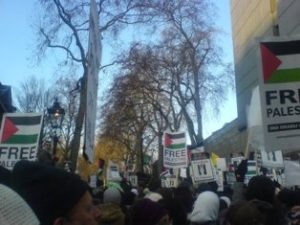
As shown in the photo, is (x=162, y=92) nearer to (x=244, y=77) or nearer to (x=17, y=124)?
(x=244, y=77)

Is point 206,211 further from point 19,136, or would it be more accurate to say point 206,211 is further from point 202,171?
point 202,171

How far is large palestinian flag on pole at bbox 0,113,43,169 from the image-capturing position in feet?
30.6

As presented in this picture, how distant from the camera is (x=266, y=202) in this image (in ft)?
16.4

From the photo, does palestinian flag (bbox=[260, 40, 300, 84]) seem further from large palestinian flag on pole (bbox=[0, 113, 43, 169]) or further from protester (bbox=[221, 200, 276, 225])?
large palestinian flag on pole (bbox=[0, 113, 43, 169])

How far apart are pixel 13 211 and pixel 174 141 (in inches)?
732

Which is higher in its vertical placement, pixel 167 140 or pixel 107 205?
pixel 167 140

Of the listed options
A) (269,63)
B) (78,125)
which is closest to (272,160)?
(78,125)

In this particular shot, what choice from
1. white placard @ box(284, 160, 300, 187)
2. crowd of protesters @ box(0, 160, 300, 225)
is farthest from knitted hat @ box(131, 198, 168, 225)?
white placard @ box(284, 160, 300, 187)

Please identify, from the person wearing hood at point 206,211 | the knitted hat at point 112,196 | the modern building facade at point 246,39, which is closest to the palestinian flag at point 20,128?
the knitted hat at point 112,196

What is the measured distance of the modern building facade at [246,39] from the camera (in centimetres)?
3597

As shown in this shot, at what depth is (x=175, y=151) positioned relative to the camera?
1962cm

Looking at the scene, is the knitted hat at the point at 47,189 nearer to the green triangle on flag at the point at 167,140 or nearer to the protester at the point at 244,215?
the protester at the point at 244,215

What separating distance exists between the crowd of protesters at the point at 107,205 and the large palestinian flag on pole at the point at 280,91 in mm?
528

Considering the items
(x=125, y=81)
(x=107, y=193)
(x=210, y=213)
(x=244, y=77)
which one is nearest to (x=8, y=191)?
(x=210, y=213)
